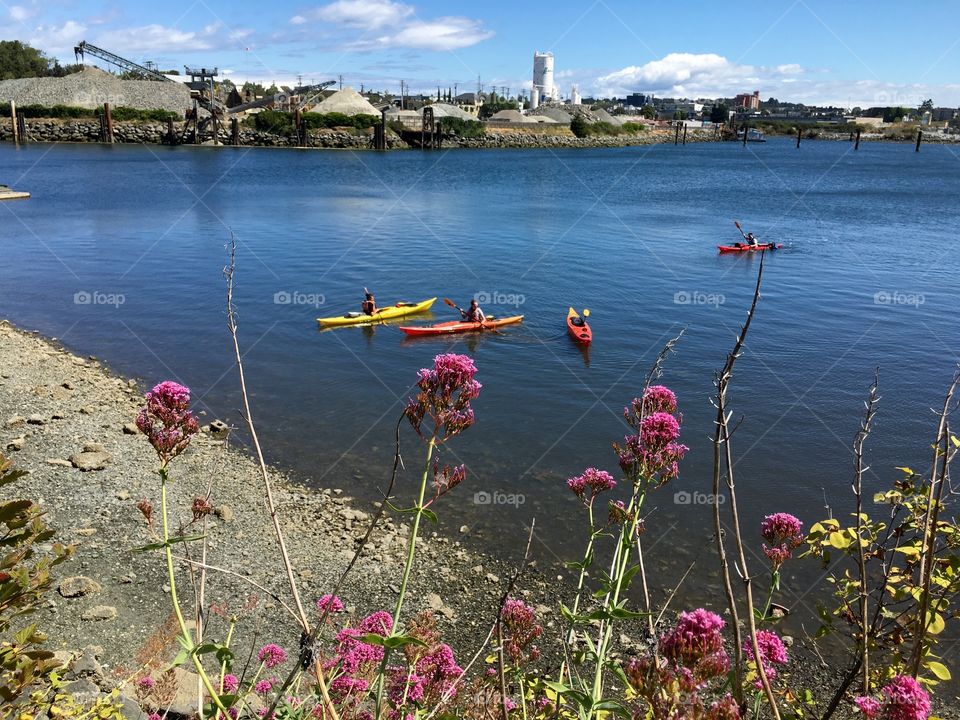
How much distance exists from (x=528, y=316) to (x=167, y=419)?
23.7 meters

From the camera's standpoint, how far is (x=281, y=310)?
27.1m

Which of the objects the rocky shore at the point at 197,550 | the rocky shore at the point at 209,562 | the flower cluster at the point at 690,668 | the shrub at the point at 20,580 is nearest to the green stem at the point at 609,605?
the flower cluster at the point at 690,668

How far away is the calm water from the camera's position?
1550 centimetres

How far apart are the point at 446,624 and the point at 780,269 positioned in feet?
99.9

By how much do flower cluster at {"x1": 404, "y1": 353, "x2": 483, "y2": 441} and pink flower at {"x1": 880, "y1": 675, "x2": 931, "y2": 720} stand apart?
1.70 m

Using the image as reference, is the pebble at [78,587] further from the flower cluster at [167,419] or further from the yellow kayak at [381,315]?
the yellow kayak at [381,315]

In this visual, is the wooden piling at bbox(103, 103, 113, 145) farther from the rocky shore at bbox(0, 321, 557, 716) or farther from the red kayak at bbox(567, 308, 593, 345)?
the rocky shore at bbox(0, 321, 557, 716)

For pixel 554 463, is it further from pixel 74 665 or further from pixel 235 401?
pixel 74 665

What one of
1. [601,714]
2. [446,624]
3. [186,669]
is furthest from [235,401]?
[601,714]

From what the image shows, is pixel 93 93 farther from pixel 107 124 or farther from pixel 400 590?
pixel 400 590

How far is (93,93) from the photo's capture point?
117m

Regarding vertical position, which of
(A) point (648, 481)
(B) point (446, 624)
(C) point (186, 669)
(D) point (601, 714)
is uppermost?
(A) point (648, 481)

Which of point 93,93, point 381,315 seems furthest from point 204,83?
point 381,315

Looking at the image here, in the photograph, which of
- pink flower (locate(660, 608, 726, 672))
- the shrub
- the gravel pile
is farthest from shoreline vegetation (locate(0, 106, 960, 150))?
pink flower (locate(660, 608, 726, 672))
